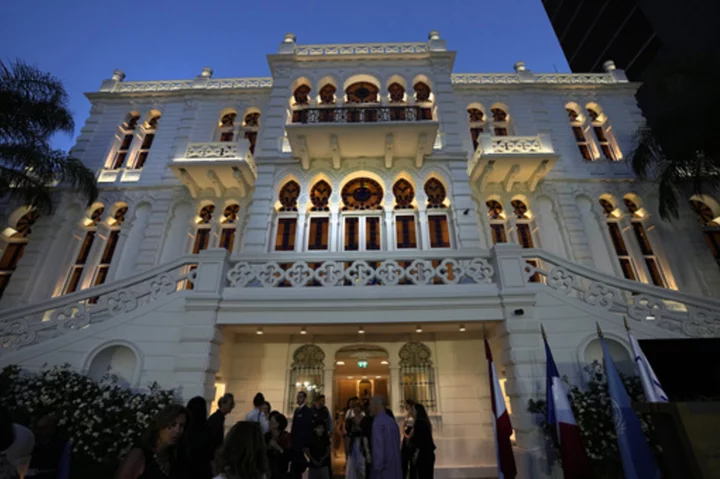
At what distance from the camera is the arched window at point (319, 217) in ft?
38.5

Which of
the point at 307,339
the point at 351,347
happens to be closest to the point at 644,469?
the point at 351,347

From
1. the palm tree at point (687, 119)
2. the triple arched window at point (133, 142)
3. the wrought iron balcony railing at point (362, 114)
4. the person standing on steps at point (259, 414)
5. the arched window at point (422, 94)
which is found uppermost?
the arched window at point (422, 94)

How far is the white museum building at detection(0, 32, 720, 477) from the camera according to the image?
22.7 feet

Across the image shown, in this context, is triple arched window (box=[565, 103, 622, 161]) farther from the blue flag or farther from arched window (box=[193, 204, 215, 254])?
arched window (box=[193, 204, 215, 254])

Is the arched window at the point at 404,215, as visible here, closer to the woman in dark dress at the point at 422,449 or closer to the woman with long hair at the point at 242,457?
the woman in dark dress at the point at 422,449

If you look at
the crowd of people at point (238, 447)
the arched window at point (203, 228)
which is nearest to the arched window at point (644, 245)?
the crowd of people at point (238, 447)

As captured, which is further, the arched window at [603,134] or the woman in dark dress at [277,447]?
the arched window at [603,134]

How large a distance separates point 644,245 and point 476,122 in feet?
26.2

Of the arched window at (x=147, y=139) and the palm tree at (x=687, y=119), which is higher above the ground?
the arched window at (x=147, y=139)

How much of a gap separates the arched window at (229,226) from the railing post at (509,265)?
920cm

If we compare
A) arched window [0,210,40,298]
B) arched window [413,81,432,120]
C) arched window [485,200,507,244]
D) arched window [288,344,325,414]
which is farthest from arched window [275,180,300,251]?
arched window [0,210,40,298]

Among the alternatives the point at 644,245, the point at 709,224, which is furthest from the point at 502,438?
the point at 709,224

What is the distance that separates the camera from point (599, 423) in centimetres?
573

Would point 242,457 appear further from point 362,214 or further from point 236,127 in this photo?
point 236,127
